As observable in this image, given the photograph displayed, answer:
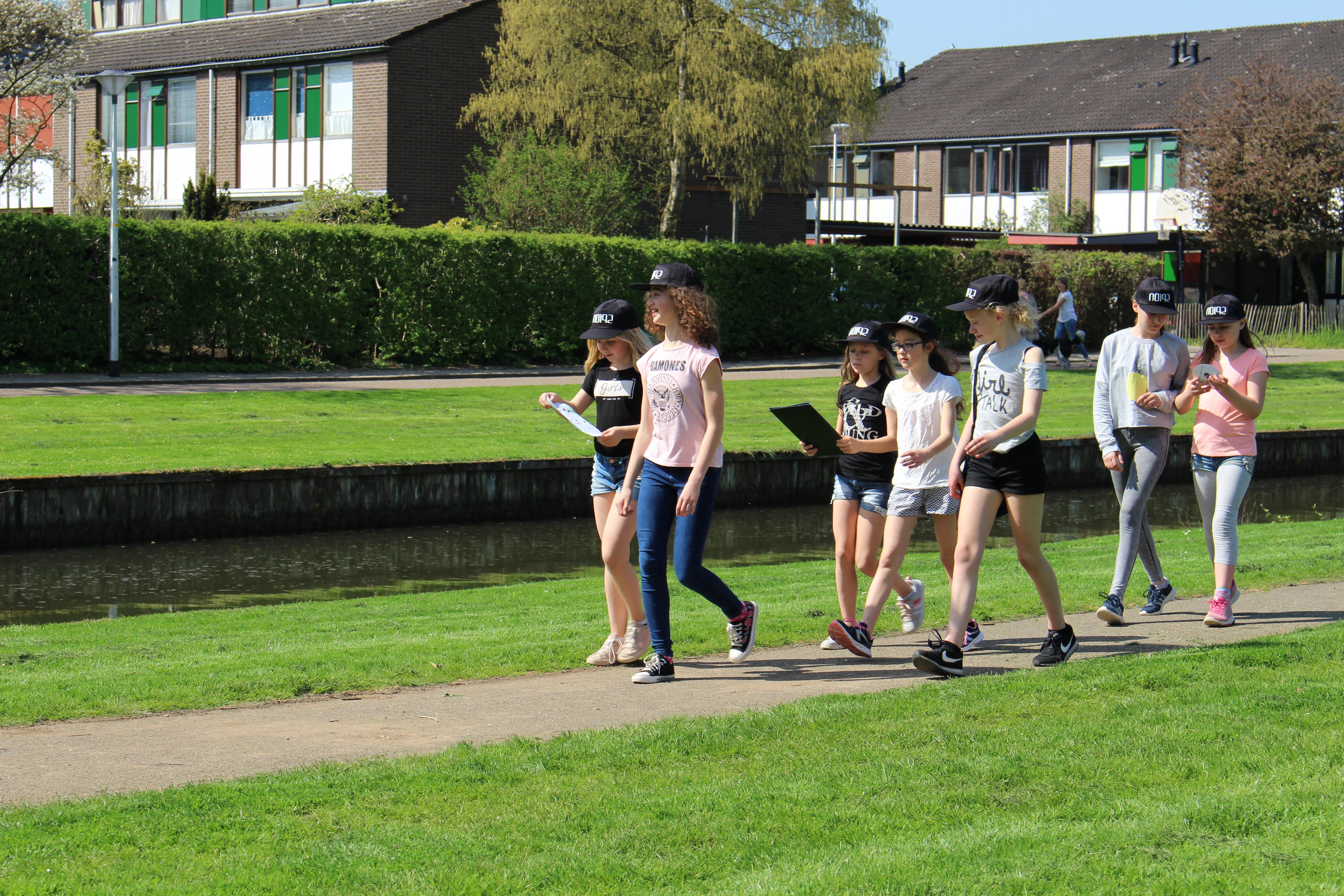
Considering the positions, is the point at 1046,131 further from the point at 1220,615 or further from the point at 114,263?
the point at 1220,615

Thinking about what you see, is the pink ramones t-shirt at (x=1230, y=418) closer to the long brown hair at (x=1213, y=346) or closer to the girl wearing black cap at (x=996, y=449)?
the long brown hair at (x=1213, y=346)

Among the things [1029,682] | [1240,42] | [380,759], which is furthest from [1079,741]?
[1240,42]

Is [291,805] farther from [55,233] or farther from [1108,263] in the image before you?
[1108,263]

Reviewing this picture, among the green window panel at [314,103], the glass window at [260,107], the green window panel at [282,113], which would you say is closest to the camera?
the green window panel at [314,103]

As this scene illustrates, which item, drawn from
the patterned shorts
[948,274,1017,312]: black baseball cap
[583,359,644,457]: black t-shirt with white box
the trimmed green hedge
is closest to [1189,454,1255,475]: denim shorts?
the patterned shorts

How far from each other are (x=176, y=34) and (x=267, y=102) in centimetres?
628

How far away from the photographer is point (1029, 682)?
263 inches

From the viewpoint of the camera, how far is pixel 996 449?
6.97 meters

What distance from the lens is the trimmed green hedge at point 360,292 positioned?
24156 millimetres

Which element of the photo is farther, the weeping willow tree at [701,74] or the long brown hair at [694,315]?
the weeping willow tree at [701,74]

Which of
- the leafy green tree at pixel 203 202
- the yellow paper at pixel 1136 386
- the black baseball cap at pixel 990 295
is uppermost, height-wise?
the leafy green tree at pixel 203 202

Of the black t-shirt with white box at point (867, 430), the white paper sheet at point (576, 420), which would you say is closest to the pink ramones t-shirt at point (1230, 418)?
the black t-shirt with white box at point (867, 430)

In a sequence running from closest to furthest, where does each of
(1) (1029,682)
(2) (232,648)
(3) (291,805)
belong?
(3) (291,805)
(1) (1029,682)
(2) (232,648)

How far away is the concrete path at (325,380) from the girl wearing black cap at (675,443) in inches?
612
